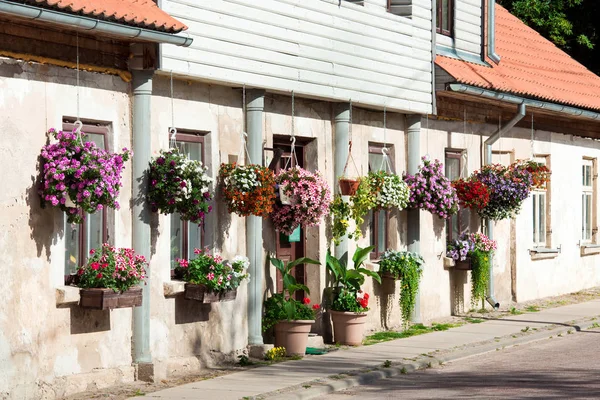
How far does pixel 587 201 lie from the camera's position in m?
26.0

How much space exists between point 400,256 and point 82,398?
6.99 m

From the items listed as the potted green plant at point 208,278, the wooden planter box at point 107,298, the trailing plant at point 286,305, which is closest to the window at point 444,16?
the trailing plant at point 286,305

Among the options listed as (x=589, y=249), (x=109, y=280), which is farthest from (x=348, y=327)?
(x=589, y=249)

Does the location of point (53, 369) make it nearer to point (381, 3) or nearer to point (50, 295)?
point (50, 295)

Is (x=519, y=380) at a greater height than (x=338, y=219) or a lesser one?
lesser

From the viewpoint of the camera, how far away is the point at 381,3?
1712 centimetres

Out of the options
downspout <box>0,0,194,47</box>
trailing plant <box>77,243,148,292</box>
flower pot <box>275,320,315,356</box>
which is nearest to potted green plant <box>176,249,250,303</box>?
flower pot <box>275,320,315,356</box>

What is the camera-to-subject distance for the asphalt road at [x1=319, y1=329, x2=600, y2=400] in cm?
1162

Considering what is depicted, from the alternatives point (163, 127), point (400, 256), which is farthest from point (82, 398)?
point (400, 256)

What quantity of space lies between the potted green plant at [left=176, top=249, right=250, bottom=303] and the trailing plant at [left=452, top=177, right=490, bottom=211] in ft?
22.2

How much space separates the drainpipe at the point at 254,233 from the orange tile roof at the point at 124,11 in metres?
2.18

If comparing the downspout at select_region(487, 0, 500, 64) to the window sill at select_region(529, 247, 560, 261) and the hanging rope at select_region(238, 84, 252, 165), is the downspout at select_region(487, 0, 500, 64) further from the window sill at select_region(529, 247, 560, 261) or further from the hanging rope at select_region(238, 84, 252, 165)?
the hanging rope at select_region(238, 84, 252, 165)

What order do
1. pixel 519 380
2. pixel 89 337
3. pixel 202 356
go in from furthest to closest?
pixel 202 356 < pixel 519 380 < pixel 89 337

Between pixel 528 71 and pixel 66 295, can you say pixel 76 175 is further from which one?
pixel 528 71
